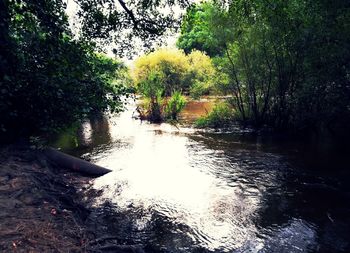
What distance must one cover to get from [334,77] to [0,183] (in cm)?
963

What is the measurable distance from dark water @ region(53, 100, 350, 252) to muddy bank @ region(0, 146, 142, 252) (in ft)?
1.44

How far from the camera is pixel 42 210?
5.66m

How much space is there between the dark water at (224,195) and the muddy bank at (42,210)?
0.44 meters

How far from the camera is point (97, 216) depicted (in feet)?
21.8

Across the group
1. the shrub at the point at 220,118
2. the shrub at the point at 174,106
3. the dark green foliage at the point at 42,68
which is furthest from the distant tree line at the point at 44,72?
the shrub at the point at 174,106

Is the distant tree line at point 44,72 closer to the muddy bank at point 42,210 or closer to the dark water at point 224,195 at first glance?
the muddy bank at point 42,210

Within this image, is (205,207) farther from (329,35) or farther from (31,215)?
(329,35)

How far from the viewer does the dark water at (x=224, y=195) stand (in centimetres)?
569

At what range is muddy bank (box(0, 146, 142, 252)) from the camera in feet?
14.9

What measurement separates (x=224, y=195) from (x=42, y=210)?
4.10m

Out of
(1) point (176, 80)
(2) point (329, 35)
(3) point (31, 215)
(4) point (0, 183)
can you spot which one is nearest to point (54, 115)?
(4) point (0, 183)

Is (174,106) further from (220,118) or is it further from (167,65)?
(167,65)

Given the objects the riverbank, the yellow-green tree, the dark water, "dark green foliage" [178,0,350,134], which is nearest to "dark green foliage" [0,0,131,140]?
the riverbank

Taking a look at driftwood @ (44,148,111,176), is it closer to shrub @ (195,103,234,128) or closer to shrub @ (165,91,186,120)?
shrub @ (195,103,234,128)
